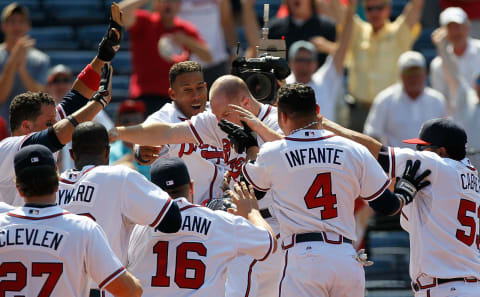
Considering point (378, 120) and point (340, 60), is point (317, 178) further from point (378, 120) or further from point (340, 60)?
point (340, 60)

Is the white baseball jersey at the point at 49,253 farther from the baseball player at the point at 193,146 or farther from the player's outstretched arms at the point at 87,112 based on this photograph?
the baseball player at the point at 193,146

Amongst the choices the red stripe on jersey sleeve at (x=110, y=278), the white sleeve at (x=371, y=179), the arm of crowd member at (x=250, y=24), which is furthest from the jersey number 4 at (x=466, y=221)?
the arm of crowd member at (x=250, y=24)

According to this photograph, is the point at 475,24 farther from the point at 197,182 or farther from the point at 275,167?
the point at 275,167

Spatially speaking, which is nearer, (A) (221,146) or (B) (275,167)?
(B) (275,167)

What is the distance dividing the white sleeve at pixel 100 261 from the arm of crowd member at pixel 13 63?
622 centimetres

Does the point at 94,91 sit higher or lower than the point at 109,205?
Answer: higher

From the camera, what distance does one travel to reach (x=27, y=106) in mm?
6195

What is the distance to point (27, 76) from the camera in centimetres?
1042

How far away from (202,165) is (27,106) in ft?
5.07

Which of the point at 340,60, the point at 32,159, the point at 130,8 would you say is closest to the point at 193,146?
the point at 32,159

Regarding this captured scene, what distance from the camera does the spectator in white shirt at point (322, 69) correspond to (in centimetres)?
956

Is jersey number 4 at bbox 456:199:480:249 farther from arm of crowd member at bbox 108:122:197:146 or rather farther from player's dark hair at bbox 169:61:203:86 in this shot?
player's dark hair at bbox 169:61:203:86

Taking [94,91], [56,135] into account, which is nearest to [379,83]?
[94,91]

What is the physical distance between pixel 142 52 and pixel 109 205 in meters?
5.71
